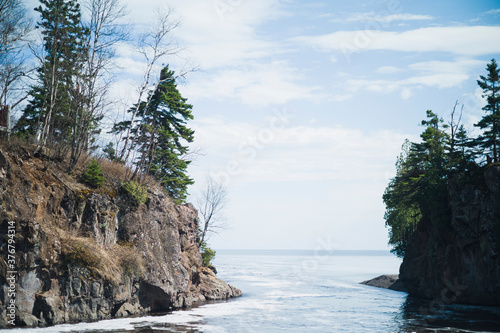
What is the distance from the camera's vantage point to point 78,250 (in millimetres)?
20406

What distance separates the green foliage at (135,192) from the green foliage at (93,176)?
5.48 feet

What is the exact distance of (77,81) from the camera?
2536 centimetres

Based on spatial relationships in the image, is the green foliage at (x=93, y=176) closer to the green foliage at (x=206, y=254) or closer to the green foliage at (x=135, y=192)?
the green foliage at (x=135, y=192)

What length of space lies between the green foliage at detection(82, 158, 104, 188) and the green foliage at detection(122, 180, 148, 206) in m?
1.67

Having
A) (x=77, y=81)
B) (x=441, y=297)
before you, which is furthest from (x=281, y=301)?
(x=77, y=81)

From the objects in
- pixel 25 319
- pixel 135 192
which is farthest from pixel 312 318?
pixel 25 319

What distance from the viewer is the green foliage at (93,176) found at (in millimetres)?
24500

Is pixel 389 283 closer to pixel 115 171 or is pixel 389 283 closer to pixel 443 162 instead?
pixel 443 162

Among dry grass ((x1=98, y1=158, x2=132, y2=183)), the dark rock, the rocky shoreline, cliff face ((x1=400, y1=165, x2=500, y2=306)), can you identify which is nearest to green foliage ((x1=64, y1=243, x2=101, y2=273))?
the dark rock

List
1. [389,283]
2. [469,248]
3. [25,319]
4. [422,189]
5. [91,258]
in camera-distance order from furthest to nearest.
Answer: [389,283] → [422,189] → [469,248] → [91,258] → [25,319]

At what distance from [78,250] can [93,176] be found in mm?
5686

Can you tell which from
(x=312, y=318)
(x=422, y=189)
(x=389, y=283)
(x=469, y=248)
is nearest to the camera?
(x=312, y=318)

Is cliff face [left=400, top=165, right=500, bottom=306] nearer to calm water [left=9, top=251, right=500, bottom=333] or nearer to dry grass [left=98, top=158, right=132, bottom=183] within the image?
calm water [left=9, top=251, right=500, bottom=333]

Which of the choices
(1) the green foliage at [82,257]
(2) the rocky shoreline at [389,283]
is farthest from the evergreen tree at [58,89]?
(2) the rocky shoreline at [389,283]
